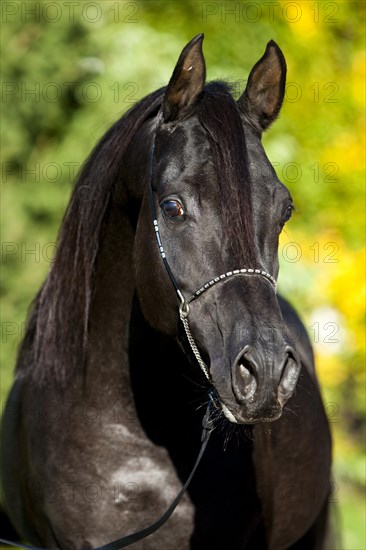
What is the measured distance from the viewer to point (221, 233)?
9.30ft

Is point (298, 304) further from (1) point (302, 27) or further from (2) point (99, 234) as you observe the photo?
(2) point (99, 234)

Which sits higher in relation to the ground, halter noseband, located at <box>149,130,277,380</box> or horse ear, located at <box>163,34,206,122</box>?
horse ear, located at <box>163,34,206,122</box>

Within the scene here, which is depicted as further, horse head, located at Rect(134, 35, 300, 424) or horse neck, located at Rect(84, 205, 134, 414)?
horse neck, located at Rect(84, 205, 134, 414)

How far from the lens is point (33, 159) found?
880 cm

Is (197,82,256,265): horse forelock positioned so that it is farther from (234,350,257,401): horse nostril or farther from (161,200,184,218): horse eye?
(234,350,257,401): horse nostril

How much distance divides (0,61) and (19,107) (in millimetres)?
469

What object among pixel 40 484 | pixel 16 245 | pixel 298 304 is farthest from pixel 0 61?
pixel 40 484

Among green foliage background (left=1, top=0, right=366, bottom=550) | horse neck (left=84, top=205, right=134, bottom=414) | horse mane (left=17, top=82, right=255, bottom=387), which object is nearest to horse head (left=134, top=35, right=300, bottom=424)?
horse mane (left=17, top=82, right=255, bottom=387)

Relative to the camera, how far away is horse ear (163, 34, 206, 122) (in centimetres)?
303

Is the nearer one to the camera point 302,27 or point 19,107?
point 19,107

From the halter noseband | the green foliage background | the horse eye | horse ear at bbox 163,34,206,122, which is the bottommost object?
the halter noseband

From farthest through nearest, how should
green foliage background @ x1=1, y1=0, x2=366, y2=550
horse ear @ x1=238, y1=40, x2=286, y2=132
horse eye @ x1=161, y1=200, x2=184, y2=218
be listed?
green foliage background @ x1=1, y1=0, x2=366, y2=550
horse ear @ x1=238, y1=40, x2=286, y2=132
horse eye @ x1=161, y1=200, x2=184, y2=218

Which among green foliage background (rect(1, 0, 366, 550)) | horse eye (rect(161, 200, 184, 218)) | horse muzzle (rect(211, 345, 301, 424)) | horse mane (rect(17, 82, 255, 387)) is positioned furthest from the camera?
green foliage background (rect(1, 0, 366, 550))

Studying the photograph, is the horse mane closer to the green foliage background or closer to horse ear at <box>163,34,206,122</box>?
horse ear at <box>163,34,206,122</box>
